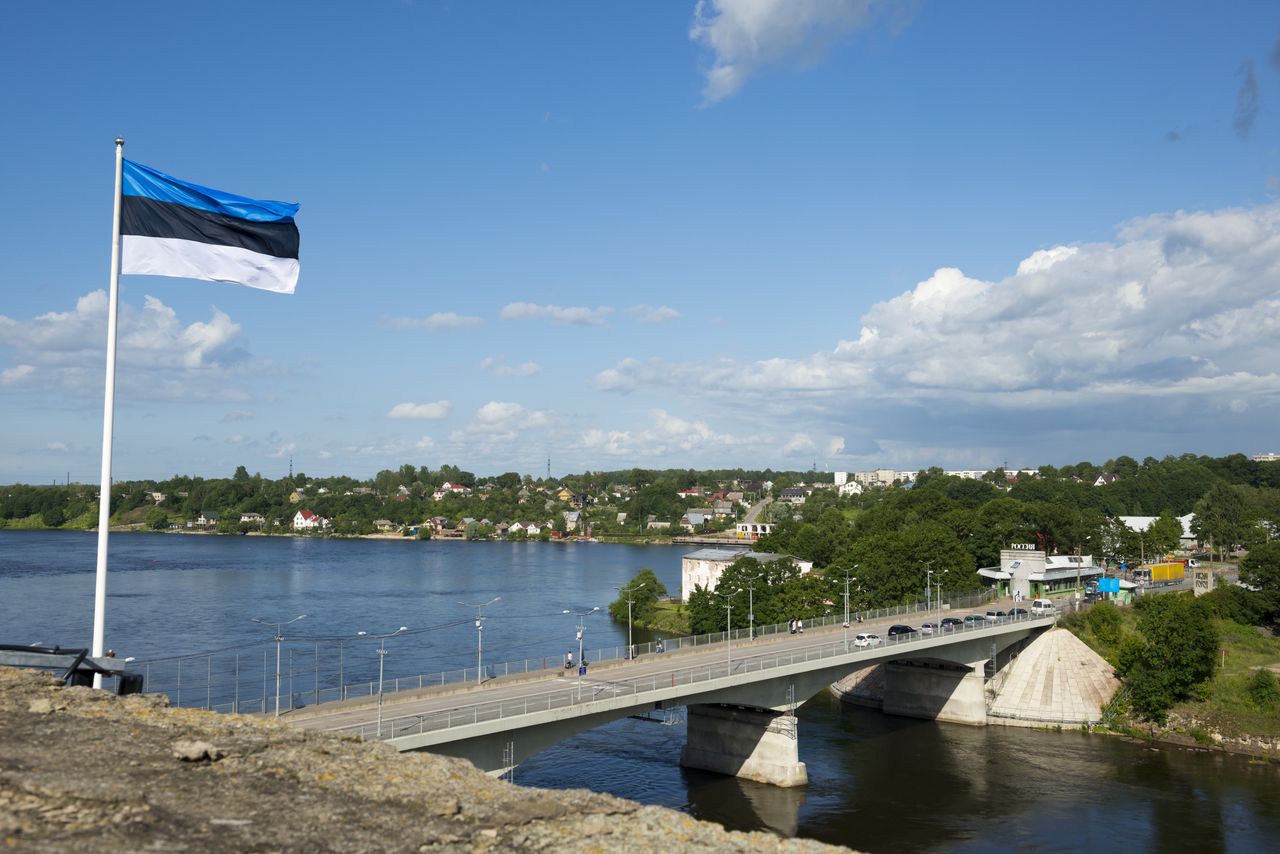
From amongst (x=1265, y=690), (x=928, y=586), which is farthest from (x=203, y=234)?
(x=928, y=586)

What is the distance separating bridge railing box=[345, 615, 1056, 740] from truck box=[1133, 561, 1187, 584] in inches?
1812

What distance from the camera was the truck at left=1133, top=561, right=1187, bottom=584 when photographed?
105 metres

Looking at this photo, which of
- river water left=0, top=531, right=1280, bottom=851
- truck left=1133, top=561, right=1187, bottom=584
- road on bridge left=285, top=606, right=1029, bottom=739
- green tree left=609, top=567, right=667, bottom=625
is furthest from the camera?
green tree left=609, top=567, right=667, bottom=625

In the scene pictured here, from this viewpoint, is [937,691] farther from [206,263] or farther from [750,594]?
[206,263]

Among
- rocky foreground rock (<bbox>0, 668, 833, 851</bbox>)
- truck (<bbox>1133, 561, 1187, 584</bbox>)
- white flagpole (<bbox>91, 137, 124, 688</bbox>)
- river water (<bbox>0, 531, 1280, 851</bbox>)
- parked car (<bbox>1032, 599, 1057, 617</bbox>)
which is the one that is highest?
white flagpole (<bbox>91, 137, 124, 688</bbox>)

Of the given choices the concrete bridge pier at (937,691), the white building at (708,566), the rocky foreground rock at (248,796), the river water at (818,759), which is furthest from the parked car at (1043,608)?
the rocky foreground rock at (248,796)

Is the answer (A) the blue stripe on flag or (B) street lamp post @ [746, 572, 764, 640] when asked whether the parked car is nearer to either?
(B) street lamp post @ [746, 572, 764, 640]

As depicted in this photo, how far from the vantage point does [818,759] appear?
60.0 metres

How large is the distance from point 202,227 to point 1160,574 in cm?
10967

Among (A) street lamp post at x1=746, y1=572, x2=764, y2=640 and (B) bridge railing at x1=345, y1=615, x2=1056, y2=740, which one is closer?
(B) bridge railing at x1=345, y1=615, x2=1056, y2=740

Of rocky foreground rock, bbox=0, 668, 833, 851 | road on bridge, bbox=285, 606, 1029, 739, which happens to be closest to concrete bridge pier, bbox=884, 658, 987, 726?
road on bridge, bbox=285, 606, 1029, 739

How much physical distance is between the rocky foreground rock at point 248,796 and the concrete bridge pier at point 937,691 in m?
63.8

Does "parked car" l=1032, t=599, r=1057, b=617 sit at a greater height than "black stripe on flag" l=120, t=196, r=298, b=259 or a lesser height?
lesser

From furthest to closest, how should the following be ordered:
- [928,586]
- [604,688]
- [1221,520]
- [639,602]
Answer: [1221,520], [639,602], [928,586], [604,688]
